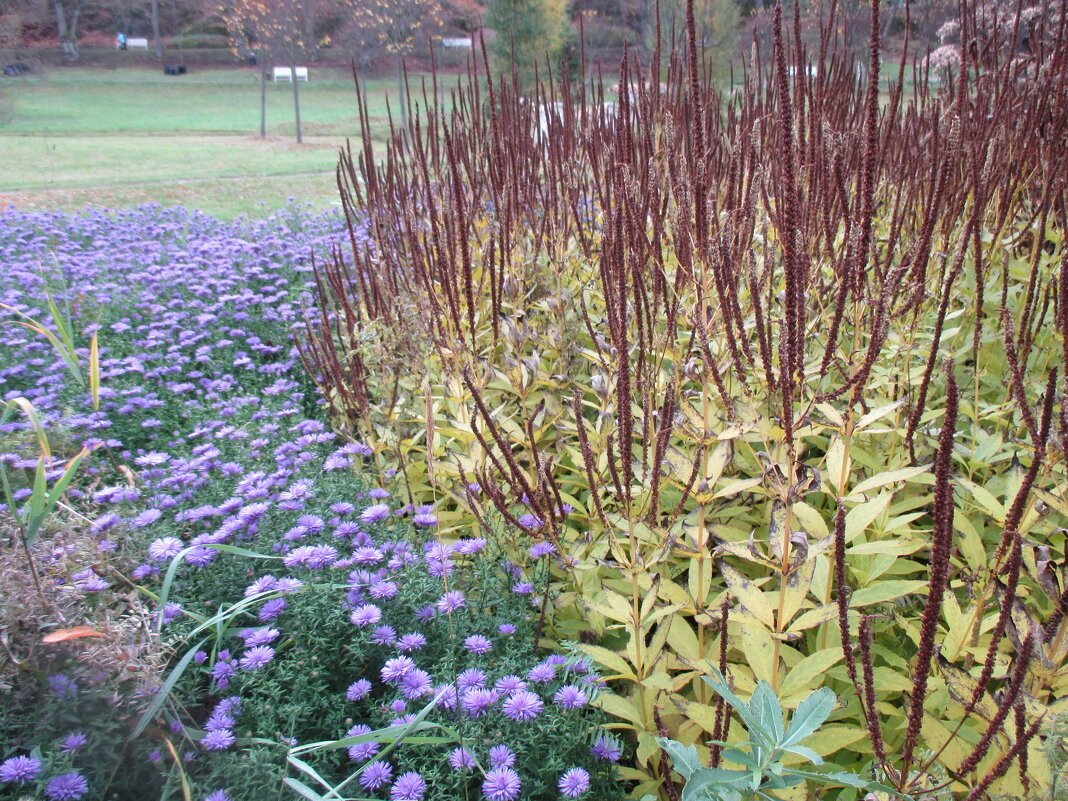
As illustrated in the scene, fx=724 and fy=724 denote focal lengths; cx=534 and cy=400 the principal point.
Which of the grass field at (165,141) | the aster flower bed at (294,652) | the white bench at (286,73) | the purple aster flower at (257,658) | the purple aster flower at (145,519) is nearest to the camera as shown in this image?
the aster flower bed at (294,652)

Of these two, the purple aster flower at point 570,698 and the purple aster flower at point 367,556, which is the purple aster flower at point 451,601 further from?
the purple aster flower at point 570,698

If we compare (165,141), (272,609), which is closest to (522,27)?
(165,141)

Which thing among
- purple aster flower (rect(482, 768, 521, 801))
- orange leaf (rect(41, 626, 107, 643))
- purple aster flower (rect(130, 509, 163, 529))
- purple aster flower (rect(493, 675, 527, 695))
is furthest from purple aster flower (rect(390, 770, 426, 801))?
purple aster flower (rect(130, 509, 163, 529))

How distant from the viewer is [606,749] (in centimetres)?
→ 138

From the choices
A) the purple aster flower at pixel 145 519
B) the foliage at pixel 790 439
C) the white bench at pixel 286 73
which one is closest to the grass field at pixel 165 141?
the white bench at pixel 286 73

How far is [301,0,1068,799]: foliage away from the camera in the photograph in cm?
114

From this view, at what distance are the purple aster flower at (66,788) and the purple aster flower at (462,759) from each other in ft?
2.11

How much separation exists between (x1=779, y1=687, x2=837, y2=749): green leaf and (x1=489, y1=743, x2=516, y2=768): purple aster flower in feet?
1.89

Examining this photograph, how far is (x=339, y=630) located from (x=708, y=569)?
0.86 m

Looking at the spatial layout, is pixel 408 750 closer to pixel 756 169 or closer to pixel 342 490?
pixel 342 490

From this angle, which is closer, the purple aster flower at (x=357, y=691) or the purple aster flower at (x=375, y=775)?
the purple aster flower at (x=375, y=775)

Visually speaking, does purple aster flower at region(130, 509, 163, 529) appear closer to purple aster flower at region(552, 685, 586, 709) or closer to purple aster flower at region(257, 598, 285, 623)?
purple aster flower at region(257, 598, 285, 623)

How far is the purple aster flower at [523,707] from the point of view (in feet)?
4.36

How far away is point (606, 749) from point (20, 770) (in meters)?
1.04
